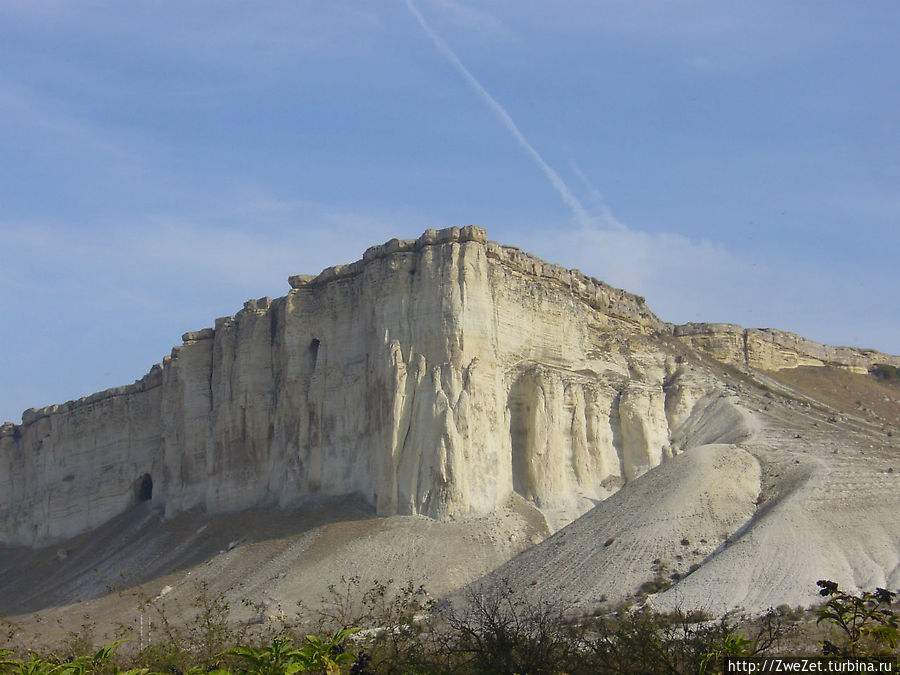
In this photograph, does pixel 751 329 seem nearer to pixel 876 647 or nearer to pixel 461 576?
pixel 461 576

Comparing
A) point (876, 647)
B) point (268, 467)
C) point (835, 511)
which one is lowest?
point (876, 647)

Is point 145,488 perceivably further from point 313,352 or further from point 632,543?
point 632,543

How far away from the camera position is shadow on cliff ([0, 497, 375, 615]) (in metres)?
48.7

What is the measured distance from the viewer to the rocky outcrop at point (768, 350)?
7205cm

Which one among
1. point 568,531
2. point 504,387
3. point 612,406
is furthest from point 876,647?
point 612,406

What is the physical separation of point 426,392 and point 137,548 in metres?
18.3

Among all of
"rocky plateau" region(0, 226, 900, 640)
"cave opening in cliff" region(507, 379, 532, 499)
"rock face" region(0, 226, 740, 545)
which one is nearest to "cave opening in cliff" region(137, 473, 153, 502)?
"rocky plateau" region(0, 226, 900, 640)

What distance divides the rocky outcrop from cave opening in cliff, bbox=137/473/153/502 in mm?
30088

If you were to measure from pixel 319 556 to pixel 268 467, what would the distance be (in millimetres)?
11491

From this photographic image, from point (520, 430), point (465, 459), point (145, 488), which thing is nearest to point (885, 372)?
point (520, 430)

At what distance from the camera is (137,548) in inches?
2250

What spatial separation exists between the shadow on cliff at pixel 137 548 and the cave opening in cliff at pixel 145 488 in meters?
1.40

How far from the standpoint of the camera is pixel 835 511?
3716 centimetres

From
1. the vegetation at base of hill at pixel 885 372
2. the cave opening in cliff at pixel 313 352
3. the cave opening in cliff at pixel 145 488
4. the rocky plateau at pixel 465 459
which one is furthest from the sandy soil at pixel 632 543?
the vegetation at base of hill at pixel 885 372
